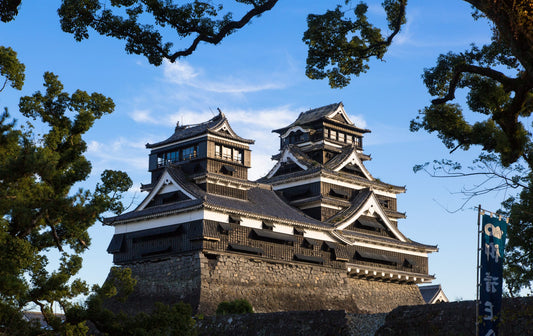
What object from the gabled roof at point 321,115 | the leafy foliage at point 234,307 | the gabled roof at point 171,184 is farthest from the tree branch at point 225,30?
the gabled roof at point 321,115

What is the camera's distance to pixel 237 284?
36188mm

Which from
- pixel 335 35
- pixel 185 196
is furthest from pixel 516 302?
pixel 185 196

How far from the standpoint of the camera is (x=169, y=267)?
36.7 m

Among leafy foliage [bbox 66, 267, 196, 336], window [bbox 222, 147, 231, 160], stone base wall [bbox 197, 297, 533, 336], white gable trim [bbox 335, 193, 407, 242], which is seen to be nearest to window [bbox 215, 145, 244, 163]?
window [bbox 222, 147, 231, 160]

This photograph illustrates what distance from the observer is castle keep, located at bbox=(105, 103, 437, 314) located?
36.0m

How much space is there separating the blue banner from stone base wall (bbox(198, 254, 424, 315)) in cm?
2235

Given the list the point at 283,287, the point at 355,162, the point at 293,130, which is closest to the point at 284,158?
the point at 293,130

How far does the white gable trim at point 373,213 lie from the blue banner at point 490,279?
30.1 m

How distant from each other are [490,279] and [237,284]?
2454 cm

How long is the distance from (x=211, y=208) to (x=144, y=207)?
574cm

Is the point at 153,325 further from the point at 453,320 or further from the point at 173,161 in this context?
the point at 173,161

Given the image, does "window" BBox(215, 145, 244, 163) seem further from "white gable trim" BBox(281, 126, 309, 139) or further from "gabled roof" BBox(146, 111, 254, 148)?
"white gable trim" BBox(281, 126, 309, 139)

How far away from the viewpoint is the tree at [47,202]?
15055mm

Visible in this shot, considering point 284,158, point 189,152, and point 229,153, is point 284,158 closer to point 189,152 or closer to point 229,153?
point 229,153
